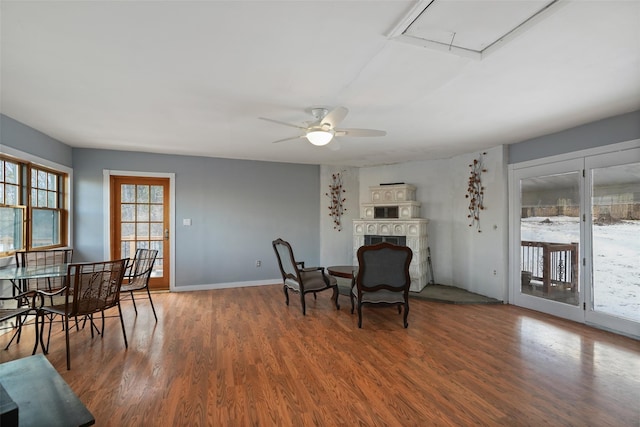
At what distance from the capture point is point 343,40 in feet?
6.23

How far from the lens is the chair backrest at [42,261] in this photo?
3428 millimetres

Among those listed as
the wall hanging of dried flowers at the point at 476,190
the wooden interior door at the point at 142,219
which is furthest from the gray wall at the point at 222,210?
the wall hanging of dried flowers at the point at 476,190

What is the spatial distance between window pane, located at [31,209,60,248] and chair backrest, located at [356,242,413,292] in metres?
4.27

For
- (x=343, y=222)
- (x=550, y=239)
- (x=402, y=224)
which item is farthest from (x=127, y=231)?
(x=550, y=239)

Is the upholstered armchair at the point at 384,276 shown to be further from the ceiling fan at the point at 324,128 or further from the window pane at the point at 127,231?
the window pane at the point at 127,231

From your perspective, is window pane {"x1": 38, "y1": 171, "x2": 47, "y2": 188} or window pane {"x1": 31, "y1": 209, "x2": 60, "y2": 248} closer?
window pane {"x1": 31, "y1": 209, "x2": 60, "y2": 248}

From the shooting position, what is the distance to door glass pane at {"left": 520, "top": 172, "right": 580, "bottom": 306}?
12.6 ft

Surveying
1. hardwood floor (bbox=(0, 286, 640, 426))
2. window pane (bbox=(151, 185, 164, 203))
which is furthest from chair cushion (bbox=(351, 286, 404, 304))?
window pane (bbox=(151, 185, 164, 203))

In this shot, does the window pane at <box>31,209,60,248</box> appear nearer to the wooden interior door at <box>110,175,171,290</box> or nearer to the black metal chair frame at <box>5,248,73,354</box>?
the black metal chair frame at <box>5,248,73,354</box>

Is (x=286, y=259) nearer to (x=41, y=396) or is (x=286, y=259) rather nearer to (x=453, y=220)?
(x=453, y=220)

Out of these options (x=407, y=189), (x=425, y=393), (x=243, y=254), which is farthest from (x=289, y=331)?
(x=407, y=189)

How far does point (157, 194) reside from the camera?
5.38m

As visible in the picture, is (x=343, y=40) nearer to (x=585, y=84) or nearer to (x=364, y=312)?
(x=585, y=84)

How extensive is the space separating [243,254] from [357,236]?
7.31ft
